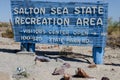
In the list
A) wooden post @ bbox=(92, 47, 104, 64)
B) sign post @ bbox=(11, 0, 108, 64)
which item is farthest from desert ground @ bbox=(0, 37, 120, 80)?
sign post @ bbox=(11, 0, 108, 64)

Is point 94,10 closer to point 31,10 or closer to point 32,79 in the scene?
point 31,10

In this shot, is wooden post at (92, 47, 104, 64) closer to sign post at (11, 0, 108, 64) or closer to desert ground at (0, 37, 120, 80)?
sign post at (11, 0, 108, 64)

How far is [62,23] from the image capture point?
50.8 feet

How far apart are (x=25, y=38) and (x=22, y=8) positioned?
1310 millimetres

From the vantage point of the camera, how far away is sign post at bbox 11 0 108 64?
14984mm

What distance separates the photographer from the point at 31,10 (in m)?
15.9

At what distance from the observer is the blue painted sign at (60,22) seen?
1498 centimetres

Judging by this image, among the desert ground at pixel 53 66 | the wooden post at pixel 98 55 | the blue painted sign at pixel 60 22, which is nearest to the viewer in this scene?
the desert ground at pixel 53 66

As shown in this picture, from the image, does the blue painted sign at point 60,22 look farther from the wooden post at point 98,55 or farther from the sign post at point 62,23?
the wooden post at point 98,55

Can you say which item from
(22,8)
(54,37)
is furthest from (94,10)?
(22,8)

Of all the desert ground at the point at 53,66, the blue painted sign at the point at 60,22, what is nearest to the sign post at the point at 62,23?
the blue painted sign at the point at 60,22

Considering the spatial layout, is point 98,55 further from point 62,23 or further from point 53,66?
point 53,66

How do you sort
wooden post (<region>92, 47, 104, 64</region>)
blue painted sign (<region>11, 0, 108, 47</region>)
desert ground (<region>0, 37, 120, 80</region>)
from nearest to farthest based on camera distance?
desert ground (<region>0, 37, 120, 80</region>), blue painted sign (<region>11, 0, 108, 47</region>), wooden post (<region>92, 47, 104, 64</region>)

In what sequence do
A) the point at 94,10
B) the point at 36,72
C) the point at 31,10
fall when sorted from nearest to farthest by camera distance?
the point at 36,72 < the point at 94,10 < the point at 31,10
